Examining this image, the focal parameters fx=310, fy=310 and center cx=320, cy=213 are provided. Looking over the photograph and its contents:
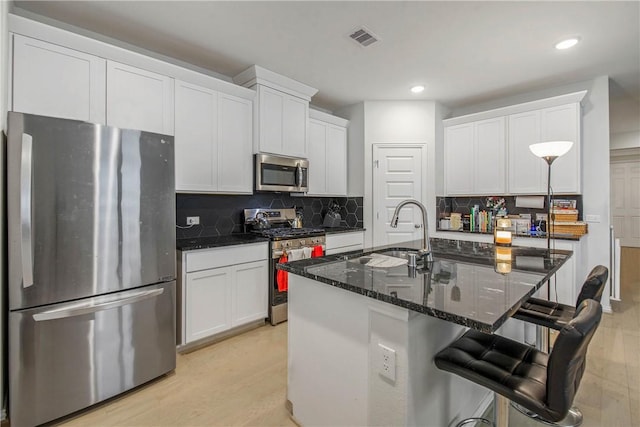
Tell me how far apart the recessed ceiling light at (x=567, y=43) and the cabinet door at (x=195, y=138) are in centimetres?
311

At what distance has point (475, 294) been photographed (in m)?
1.19

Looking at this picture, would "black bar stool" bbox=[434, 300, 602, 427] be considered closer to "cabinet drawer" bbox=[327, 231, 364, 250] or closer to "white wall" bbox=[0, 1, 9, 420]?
"white wall" bbox=[0, 1, 9, 420]

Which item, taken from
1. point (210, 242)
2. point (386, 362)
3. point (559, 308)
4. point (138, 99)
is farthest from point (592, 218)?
point (138, 99)

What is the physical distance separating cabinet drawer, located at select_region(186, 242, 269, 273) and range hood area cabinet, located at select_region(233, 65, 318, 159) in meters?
1.03

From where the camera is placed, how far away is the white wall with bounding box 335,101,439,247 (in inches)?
164

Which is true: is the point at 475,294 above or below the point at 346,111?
below

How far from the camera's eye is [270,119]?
3.30 m

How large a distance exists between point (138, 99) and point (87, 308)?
1.60m

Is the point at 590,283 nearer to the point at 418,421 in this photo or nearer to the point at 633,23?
the point at 418,421

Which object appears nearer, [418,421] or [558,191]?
[418,421]

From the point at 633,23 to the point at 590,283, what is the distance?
235cm

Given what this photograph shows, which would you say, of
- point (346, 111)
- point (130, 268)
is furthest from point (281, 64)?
point (130, 268)

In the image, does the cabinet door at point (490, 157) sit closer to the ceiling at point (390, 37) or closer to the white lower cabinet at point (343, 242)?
the ceiling at point (390, 37)

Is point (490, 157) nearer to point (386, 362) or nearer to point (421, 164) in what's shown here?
point (421, 164)
